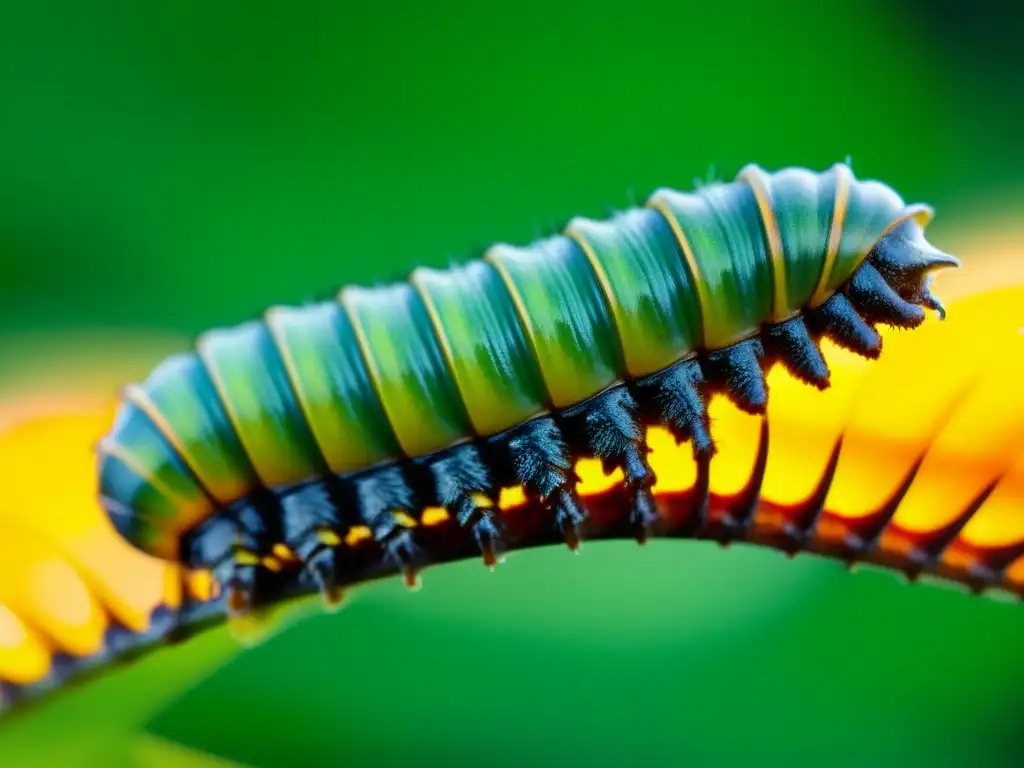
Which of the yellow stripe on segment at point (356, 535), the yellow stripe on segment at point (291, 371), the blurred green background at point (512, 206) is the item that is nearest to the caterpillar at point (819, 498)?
the yellow stripe on segment at point (356, 535)

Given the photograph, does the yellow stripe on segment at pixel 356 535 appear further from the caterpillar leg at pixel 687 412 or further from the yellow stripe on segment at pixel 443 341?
the caterpillar leg at pixel 687 412

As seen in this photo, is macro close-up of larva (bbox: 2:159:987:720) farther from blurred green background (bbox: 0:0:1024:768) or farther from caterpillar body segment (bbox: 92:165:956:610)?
blurred green background (bbox: 0:0:1024:768)

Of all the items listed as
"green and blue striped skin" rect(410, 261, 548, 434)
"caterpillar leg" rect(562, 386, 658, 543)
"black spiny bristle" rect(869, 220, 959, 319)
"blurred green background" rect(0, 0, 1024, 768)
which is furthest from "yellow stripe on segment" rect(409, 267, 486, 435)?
"blurred green background" rect(0, 0, 1024, 768)

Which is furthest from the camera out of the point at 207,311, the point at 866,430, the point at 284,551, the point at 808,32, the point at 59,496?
the point at 808,32

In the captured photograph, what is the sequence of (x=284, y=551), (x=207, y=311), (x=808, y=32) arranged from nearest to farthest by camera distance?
1. (x=284, y=551)
2. (x=207, y=311)
3. (x=808, y=32)

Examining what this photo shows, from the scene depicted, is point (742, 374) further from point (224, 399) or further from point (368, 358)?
point (224, 399)

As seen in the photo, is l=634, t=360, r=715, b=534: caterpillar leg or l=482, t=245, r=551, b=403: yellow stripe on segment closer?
l=634, t=360, r=715, b=534: caterpillar leg

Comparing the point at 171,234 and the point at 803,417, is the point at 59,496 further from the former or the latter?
the point at 171,234

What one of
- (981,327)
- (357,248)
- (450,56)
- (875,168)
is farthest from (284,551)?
(875,168)

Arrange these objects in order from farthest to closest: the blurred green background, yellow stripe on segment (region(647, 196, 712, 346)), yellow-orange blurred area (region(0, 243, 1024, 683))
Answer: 1. the blurred green background
2. yellow stripe on segment (region(647, 196, 712, 346))
3. yellow-orange blurred area (region(0, 243, 1024, 683))
